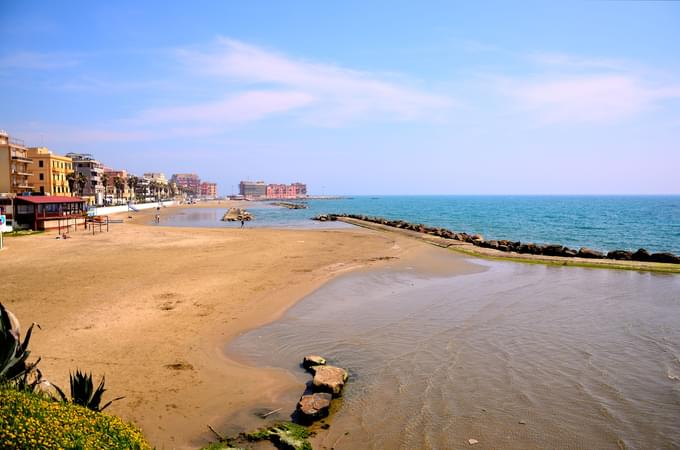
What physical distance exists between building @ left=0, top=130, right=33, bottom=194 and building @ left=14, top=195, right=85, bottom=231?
2573 centimetres

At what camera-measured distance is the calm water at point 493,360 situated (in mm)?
7996

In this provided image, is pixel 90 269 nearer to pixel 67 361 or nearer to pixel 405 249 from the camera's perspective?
pixel 67 361

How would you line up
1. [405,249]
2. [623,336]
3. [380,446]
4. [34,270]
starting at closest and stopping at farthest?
[380,446], [623,336], [34,270], [405,249]

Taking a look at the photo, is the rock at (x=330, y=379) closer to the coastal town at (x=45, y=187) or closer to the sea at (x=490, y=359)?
Answer: the sea at (x=490, y=359)

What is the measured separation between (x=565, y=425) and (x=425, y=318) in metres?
6.91

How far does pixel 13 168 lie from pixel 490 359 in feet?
248

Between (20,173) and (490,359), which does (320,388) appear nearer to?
(490,359)

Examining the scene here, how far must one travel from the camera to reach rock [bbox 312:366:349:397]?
9.12 metres

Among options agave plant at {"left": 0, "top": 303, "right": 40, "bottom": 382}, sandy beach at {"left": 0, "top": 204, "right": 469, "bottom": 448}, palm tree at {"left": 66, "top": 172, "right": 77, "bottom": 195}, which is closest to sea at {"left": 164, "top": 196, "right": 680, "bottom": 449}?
sandy beach at {"left": 0, "top": 204, "right": 469, "bottom": 448}

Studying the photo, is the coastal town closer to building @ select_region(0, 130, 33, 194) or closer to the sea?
building @ select_region(0, 130, 33, 194)

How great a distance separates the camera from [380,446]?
24.4ft

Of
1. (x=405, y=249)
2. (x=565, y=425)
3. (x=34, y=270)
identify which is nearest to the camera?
(x=565, y=425)

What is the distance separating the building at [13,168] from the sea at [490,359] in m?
64.9

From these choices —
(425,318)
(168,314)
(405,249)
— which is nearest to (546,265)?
(405,249)
